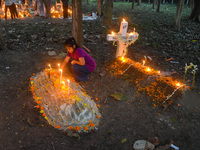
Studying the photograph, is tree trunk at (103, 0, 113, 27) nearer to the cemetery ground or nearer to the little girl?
the cemetery ground

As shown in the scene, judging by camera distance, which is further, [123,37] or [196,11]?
[196,11]

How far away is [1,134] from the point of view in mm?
3234

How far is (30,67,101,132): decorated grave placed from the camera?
355 cm

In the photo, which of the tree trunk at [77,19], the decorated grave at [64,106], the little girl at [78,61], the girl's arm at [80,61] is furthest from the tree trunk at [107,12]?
the decorated grave at [64,106]

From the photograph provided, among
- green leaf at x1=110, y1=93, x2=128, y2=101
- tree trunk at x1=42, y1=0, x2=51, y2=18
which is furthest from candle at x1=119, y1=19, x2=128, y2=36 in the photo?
tree trunk at x1=42, y1=0, x2=51, y2=18

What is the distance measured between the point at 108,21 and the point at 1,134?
914cm

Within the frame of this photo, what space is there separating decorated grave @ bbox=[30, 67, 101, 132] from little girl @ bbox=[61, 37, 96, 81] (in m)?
0.55

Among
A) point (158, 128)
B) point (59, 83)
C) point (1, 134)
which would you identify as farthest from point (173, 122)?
point (1, 134)

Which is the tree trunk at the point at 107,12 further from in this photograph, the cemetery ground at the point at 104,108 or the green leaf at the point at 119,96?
the green leaf at the point at 119,96

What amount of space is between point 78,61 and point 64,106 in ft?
5.09

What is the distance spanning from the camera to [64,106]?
147 inches

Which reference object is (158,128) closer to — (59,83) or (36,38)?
(59,83)

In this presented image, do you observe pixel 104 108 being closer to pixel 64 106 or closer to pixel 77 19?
pixel 64 106

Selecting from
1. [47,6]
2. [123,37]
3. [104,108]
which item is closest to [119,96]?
[104,108]
